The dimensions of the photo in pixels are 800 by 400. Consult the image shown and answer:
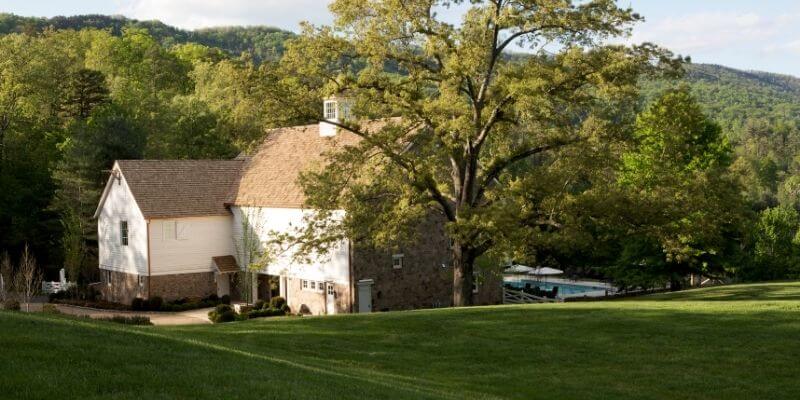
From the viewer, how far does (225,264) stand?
154 feet

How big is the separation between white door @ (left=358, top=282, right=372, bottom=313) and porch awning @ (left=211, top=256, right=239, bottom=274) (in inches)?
352

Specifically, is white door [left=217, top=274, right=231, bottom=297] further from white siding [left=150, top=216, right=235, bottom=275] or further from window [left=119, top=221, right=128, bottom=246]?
window [left=119, top=221, right=128, bottom=246]

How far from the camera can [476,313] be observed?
2766cm

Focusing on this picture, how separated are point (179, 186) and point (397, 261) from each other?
12824 mm

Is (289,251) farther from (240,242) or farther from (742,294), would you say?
(742,294)

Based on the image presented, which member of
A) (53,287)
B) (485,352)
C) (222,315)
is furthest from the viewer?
(53,287)

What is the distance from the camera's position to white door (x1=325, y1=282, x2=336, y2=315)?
41438mm

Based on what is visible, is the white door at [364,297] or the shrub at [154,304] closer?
the white door at [364,297]

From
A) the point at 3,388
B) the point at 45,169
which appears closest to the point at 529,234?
the point at 3,388

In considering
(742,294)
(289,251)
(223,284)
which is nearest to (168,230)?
(223,284)

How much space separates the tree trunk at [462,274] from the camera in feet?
109

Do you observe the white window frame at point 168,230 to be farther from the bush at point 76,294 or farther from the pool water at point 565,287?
the pool water at point 565,287

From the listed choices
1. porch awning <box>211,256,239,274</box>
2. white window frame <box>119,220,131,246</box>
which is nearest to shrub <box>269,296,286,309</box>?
porch awning <box>211,256,239,274</box>

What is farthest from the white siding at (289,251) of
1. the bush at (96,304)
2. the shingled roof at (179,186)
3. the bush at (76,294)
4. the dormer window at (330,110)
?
the bush at (76,294)
